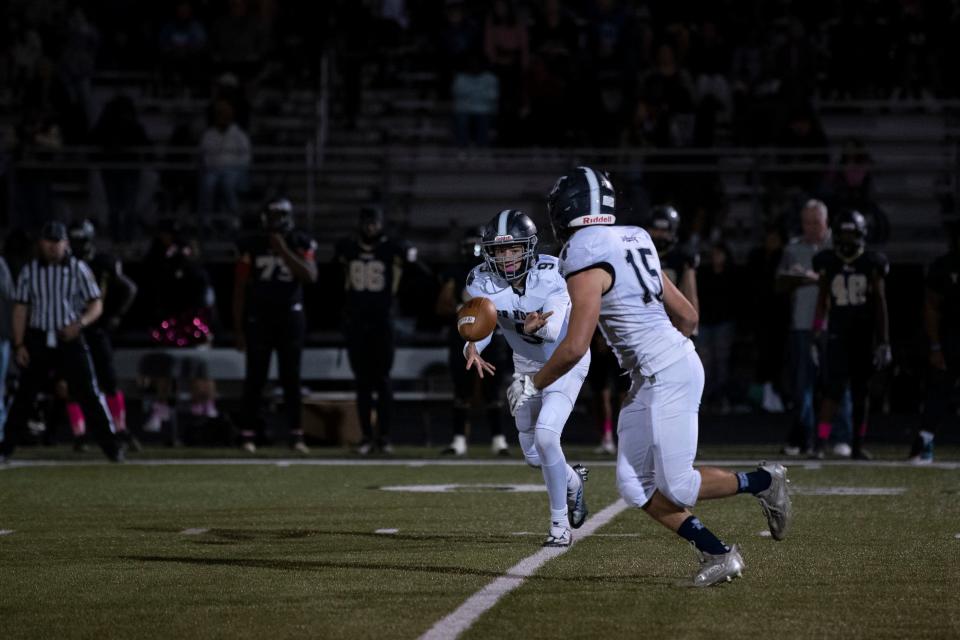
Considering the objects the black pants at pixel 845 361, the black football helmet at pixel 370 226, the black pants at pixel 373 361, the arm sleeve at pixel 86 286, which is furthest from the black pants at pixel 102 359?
the black pants at pixel 845 361

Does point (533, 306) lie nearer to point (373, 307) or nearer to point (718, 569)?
point (718, 569)

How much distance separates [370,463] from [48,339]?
2.51 metres

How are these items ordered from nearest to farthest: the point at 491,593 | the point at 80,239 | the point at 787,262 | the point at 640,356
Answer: the point at 491,593, the point at 640,356, the point at 787,262, the point at 80,239

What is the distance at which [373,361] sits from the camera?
516 inches

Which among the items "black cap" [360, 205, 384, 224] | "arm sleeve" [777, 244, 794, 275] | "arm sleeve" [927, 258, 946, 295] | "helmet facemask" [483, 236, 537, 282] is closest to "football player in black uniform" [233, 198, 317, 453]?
"black cap" [360, 205, 384, 224]

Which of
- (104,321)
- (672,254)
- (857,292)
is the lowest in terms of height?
(104,321)

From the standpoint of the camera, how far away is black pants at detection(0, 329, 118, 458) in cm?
1201

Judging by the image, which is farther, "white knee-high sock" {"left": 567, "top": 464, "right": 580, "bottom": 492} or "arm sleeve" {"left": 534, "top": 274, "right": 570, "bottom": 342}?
"arm sleeve" {"left": 534, "top": 274, "right": 570, "bottom": 342}

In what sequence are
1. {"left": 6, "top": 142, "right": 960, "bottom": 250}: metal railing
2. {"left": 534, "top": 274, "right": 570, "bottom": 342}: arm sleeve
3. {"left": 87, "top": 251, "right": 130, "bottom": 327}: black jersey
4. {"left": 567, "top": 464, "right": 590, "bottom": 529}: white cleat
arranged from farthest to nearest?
{"left": 6, "top": 142, "right": 960, "bottom": 250}: metal railing, {"left": 87, "top": 251, "right": 130, "bottom": 327}: black jersey, {"left": 534, "top": 274, "right": 570, "bottom": 342}: arm sleeve, {"left": 567, "top": 464, "right": 590, "bottom": 529}: white cleat

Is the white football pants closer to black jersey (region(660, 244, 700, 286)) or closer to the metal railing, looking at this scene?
black jersey (region(660, 244, 700, 286))

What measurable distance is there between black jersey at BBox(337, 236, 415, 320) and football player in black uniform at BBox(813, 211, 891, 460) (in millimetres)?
3282

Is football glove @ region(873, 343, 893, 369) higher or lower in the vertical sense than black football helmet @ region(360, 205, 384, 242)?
lower

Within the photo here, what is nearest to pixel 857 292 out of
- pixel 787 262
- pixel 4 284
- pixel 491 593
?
pixel 787 262

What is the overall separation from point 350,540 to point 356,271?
5670 mm
